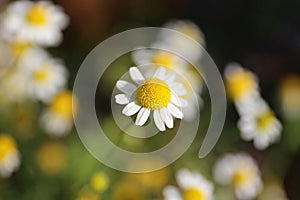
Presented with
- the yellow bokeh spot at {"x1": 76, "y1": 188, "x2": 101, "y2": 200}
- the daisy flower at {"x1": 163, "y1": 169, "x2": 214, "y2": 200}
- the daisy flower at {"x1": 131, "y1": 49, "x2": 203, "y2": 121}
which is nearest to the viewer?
the yellow bokeh spot at {"x1": 76, "y1": 188, "x2": 101, "y2": 200}

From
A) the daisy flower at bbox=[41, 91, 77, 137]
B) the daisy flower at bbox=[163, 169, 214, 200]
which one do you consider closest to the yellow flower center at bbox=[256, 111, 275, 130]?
the daisy flower at bbox=[163, 169, 214, 200]

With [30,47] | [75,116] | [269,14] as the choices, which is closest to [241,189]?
[75,116]

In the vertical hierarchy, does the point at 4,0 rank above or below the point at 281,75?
above

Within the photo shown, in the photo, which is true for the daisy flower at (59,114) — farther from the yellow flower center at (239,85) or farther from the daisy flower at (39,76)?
the yellow flower center at (239,85)

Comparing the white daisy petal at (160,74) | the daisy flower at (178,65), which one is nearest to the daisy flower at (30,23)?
the daisy flower at (178,65)

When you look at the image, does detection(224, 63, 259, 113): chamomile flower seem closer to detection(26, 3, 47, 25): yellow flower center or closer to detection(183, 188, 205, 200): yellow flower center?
detection(183, 188, 205, 200): yellow flower center

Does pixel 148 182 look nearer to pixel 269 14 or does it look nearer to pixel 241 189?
pixel 241 189
